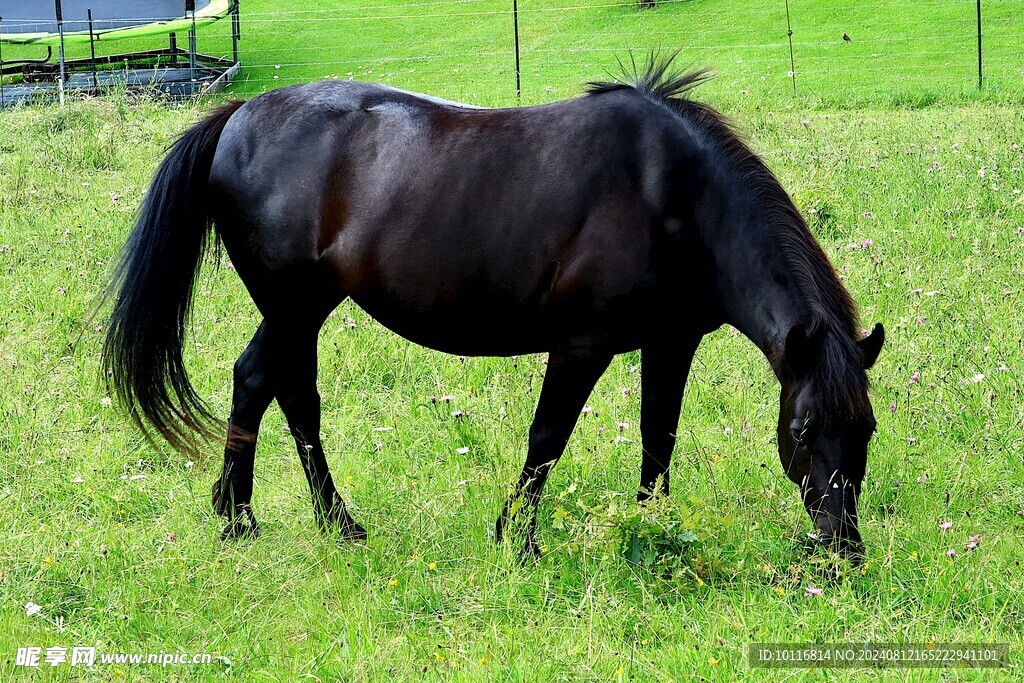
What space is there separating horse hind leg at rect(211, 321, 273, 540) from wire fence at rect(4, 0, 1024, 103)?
9.17 m

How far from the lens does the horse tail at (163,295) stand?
13.3ft

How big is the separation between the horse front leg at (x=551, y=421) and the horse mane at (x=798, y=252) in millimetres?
666

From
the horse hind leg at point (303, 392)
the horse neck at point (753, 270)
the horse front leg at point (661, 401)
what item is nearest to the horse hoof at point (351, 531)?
the horse hind leg at point (303, 392)

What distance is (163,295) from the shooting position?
4.08 meters

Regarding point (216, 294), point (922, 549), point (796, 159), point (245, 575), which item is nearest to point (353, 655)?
point (245, 575)

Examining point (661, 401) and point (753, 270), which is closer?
point (753, 270)

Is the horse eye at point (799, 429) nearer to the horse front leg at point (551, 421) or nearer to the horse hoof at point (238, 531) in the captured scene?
the horse front leg at point (551, 421)

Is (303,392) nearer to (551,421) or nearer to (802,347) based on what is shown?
(551,421)

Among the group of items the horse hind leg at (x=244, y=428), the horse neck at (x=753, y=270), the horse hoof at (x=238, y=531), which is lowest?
the horse hoof at (x=238, y=531)

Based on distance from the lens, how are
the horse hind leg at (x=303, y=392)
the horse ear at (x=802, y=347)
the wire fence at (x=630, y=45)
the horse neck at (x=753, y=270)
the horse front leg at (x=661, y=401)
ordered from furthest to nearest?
the wire fence at (x=630, y=45)
the horse hind leg at (x=303, y=392)
the horse front leg at (x=661, y=401)
the horse neck at (x=753, y=270)
the horse ear at (x=802, y=347)

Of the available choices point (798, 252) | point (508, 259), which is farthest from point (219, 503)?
point (798, 252)

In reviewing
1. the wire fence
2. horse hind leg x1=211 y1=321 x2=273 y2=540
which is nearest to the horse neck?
horse hind leg x1=211 y1=321 x2=273 y2=540

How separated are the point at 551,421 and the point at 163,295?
1722 mm

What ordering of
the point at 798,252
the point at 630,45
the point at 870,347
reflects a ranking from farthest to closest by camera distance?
the point at 630,45, the point at 798,252, the point at 870,347
